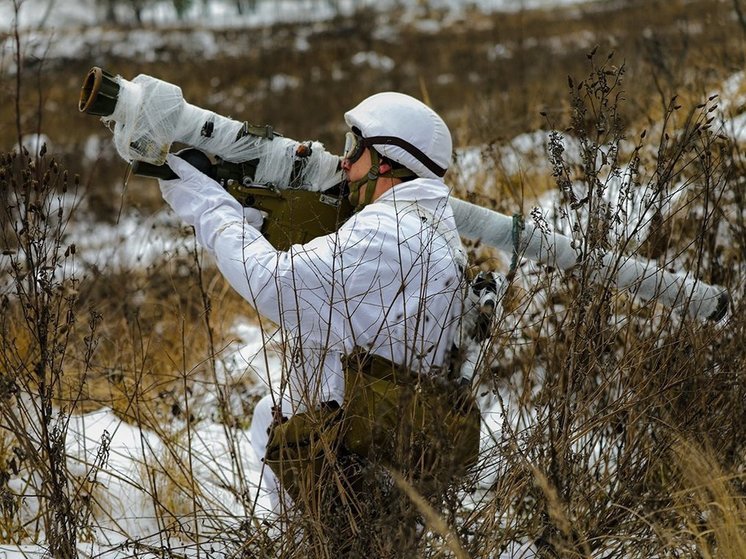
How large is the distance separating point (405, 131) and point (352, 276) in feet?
1.52

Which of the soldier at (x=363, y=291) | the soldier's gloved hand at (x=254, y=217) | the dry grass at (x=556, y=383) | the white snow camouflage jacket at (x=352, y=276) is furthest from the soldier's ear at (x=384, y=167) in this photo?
the dry grass at (x=556, y=383)

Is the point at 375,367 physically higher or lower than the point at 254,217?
lower

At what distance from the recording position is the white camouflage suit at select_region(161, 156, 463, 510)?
210 centimetres

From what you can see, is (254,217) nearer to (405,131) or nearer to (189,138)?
(189,138)

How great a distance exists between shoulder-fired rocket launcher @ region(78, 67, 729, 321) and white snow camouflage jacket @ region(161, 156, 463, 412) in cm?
15

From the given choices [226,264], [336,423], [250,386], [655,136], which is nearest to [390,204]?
[226,264]

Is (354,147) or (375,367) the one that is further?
(354,147)

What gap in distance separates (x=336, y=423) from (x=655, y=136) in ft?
12.7

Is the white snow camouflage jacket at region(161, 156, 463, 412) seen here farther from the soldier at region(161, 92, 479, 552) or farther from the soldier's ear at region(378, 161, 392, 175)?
the soldier's ear at region(378, 161, 392, 175)

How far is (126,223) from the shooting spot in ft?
33.6

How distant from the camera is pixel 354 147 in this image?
2359 mm

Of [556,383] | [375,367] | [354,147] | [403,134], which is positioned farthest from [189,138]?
[556,383]

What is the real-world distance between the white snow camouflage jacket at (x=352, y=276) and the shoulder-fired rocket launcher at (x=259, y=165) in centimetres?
15

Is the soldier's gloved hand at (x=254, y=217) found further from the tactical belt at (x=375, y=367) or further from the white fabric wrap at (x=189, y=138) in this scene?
the tactical belt at (x=375, y=367)
